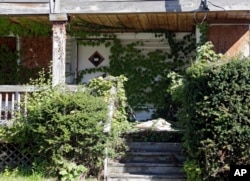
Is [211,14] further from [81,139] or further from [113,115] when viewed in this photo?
[81,139]

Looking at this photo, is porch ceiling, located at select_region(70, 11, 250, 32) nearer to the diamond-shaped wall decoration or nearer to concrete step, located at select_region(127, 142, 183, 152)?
the diamond-shaped wall decoration

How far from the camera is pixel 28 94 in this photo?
8.74m

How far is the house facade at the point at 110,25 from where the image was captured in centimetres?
984

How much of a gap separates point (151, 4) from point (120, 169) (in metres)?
3.87

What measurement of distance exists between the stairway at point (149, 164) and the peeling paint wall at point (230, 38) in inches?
146

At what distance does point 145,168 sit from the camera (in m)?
7.92

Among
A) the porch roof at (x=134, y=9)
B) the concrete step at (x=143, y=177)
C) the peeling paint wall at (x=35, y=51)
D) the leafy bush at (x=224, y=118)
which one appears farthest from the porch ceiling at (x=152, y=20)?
the concrete step at (x=143, y=177)

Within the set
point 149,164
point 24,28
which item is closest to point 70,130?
point 149,164

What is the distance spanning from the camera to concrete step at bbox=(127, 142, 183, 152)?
8609 millimetres

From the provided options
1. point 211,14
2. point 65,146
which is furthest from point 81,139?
point 211,14

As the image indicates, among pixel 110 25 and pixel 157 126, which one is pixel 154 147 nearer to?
pixel 157 126

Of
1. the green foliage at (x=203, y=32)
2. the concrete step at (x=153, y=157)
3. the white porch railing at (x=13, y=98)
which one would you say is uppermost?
the green foliage at (x=203, y=32)

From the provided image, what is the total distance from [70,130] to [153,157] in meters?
1.82

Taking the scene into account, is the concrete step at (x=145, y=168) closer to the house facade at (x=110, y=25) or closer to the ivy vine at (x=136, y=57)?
the house facade at (x=110, y=25)
